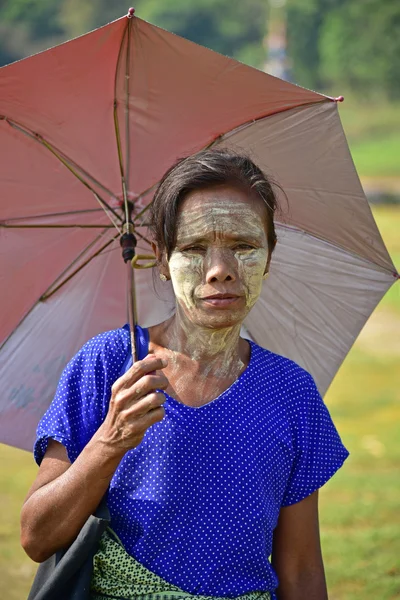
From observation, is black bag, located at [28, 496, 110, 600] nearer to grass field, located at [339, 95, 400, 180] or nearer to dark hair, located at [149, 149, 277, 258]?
dark hair, located at [149, 149, 277, 258]

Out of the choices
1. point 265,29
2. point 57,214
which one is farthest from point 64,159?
point 265,29

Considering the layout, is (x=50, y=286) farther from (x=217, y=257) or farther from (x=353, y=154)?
(x=353, y=154)

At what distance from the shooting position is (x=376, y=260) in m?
2.83

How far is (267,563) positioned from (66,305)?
3.19 feet

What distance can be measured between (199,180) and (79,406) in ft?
1.99

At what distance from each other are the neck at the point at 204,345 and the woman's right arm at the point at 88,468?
30 cm

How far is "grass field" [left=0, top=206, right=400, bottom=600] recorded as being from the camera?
449 centimetres

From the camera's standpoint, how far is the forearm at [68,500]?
6.33 feet

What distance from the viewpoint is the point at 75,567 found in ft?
6.42

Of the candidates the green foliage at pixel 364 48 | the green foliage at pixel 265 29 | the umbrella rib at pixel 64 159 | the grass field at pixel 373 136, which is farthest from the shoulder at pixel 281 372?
the green foliage at pixel 364 48

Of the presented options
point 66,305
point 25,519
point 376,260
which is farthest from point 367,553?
point 25,519

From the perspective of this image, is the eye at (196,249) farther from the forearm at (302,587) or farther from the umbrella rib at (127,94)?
the forearm at (302,587)

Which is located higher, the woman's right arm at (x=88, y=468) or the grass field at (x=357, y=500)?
the woman's right arm at (x=88, y=468)

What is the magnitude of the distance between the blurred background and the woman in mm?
2406
